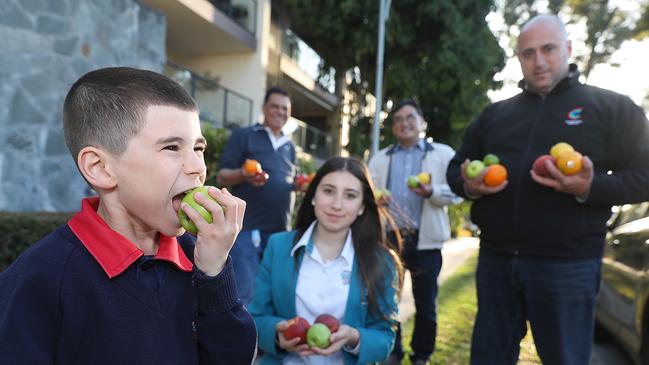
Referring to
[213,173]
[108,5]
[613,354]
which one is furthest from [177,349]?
[108,5]

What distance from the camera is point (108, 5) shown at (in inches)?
268

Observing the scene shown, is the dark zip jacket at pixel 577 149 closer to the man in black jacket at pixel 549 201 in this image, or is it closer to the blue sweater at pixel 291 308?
the man in black jacket at pixel 549 201

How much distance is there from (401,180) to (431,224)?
591 mm

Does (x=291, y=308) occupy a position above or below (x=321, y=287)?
below

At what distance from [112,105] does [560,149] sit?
2120 millimetres

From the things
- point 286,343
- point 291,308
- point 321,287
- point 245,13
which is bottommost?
point 286,343

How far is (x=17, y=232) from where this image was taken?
404cm

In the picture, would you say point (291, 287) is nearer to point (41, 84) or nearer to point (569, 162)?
point (569, 162)

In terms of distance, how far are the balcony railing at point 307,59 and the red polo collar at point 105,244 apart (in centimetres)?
1502

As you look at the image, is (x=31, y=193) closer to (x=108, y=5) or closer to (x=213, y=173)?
(x=213, y=173)

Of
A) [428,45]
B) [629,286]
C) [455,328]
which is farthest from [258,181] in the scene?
[428,45]

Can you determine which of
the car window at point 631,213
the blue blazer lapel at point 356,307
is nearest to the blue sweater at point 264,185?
the blue blazer lapel at point 356,307

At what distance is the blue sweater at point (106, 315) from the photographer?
3.64 feet

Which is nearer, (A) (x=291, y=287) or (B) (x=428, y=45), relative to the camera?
(A) (x=291, y=287)
